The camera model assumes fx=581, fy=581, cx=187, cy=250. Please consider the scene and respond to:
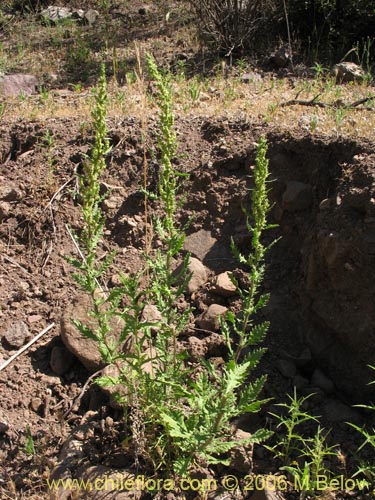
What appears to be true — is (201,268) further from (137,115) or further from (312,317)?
(137,115)

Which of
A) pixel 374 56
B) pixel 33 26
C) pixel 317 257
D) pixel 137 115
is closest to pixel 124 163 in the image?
pixel 137 115

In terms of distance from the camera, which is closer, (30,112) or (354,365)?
(354,365)

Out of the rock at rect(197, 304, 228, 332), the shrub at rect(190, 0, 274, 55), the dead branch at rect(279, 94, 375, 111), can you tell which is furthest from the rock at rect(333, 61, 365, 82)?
the rock at rect(197, 304, 228, 332)

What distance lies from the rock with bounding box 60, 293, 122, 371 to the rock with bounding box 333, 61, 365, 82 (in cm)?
405

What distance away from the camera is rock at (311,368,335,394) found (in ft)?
11.5

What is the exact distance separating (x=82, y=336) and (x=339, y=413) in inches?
61.2

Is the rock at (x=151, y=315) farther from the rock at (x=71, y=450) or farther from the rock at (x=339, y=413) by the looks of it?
the rock at (x=339, y=413)

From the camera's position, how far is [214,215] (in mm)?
4219

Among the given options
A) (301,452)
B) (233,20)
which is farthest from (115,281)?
(233,20)

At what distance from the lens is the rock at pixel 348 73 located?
20.2ft

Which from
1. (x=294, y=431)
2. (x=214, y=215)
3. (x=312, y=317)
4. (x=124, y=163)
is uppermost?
(x=124, y=163)

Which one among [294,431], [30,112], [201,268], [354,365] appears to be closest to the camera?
[294,431]

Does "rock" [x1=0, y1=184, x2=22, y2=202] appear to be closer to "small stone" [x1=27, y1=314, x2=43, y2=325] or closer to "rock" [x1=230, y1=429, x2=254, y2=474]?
"small stone" [x1=27, y1=314, x2=43, y2=325]

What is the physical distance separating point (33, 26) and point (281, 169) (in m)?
6.31
